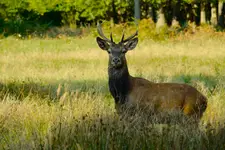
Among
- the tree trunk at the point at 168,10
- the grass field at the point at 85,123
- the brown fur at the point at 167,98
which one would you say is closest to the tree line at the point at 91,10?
the tree trunk at the point at 168,10

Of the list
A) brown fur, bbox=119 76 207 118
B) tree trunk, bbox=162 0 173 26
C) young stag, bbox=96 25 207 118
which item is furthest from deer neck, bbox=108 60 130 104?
tree trunk, bbox=162 0 173 26

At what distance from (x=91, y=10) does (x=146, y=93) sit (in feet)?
129

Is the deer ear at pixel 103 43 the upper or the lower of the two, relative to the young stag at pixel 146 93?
upper

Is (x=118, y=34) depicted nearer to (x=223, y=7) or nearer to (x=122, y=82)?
(x=223, y=7)

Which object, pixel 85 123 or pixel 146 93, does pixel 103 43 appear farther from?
pixel 85 123

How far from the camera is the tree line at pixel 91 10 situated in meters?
44.7

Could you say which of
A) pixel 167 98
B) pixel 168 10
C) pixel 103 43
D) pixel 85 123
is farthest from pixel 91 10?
pixel 85 123

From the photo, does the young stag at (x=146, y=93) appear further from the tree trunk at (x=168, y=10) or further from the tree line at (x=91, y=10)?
the tree trunk at (x=168, y=10)

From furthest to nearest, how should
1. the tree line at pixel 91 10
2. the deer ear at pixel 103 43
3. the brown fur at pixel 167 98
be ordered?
1. the tree line at pixel 91 10
2. the deer ear at pixel 103 43
3. the brown fur at pixel 167 98

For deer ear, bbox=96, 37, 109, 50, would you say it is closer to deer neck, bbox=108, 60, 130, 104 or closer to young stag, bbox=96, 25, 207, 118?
young stag, bbox=96, 25, 207, 118

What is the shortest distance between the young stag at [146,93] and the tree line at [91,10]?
3070 centimetres

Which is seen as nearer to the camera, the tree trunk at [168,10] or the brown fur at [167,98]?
the brown fur at [167,98]

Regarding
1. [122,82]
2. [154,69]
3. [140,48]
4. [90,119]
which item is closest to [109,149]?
[90,119]

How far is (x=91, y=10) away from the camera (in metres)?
47.2
